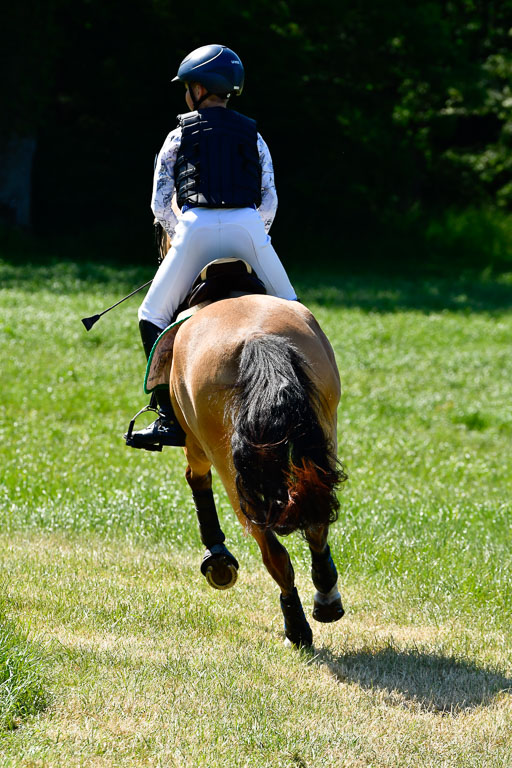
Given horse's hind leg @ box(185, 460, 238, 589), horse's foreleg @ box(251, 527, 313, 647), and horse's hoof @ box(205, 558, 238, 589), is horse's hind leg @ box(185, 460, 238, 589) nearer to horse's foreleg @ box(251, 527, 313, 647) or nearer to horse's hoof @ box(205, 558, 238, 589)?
horse's hoof @ box(205, 558, 238, 589)

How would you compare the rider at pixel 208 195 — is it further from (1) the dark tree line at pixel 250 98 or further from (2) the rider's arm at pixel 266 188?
(1) the dark tree line at pixel 250 98

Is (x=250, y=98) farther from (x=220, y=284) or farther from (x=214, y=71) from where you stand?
(x=220, y=284)

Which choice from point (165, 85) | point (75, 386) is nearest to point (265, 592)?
point (75, 386)

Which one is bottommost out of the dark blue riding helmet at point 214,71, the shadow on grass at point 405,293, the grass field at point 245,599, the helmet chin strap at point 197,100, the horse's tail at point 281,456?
the shadow on grass at point 405,293

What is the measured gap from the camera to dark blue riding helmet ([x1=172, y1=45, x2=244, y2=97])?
5605 mm

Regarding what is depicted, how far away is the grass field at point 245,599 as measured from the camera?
382 cm

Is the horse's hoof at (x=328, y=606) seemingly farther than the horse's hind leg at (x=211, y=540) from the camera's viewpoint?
No

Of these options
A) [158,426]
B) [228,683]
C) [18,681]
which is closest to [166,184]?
[158,426]

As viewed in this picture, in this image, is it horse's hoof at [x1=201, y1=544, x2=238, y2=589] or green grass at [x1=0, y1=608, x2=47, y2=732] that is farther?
horse's hoof at [x1=201, y1=544, x2=238, y2=589]

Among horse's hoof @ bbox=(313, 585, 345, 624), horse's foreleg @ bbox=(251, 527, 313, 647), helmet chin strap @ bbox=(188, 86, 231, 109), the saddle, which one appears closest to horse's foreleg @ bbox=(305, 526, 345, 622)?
horse's hoof @ bbox=(313, 585, 345, 624)

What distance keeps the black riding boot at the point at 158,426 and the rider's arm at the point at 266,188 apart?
96 centimetres

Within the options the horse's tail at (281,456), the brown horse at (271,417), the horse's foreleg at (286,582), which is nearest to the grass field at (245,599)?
the horse's foreleg at (286,582)

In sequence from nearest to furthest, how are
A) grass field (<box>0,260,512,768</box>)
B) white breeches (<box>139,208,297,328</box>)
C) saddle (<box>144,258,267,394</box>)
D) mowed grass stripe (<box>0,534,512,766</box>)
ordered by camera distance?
1. mowed grass stripe (<box>0,534,512,766</box>)
2. grass field (<box>0,260,512,768</box>)
3. saddle (<box>144,258,267,394</box>)
4. white breeches (<box>139,208,297,328</box>)

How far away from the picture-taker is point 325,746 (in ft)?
12.3
